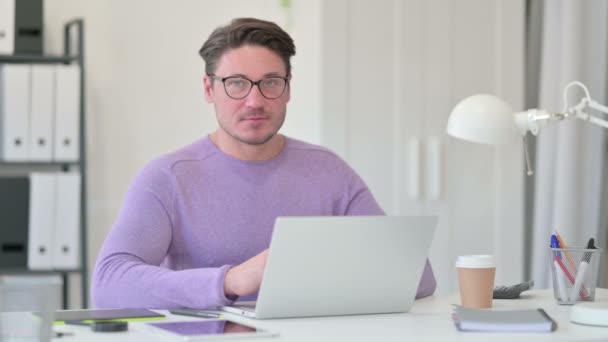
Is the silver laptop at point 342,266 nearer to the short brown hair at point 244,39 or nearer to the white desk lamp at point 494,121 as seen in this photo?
the white desk lamp at point 494,121

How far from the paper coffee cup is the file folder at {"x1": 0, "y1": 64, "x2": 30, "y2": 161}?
2103 millimetres

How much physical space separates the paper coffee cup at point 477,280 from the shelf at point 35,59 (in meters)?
2.14

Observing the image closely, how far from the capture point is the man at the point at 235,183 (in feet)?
6.73

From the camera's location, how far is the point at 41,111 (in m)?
3.42

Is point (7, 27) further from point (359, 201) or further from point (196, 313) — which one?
point (196, 313)

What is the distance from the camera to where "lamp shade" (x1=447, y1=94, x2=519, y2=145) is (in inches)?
69.0

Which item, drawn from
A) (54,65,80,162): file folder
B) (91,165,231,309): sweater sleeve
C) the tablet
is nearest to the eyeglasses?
(91,165,231,309): sweater sleeve

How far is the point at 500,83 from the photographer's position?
3648mm

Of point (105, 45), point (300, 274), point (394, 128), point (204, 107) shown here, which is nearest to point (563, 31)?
point (394, 128)

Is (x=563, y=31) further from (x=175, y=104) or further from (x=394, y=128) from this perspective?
(x=175, y=104)

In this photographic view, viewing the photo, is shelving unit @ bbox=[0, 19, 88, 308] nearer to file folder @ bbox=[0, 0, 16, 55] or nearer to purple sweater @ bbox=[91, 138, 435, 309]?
file folder @ bbox=[0, 0, 16, 55]

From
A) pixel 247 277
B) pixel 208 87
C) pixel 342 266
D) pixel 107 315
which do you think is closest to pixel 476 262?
pixel 342 266

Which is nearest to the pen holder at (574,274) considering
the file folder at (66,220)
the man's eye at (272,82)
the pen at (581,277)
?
the pen at (581,277)

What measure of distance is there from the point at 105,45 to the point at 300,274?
2334 mm
